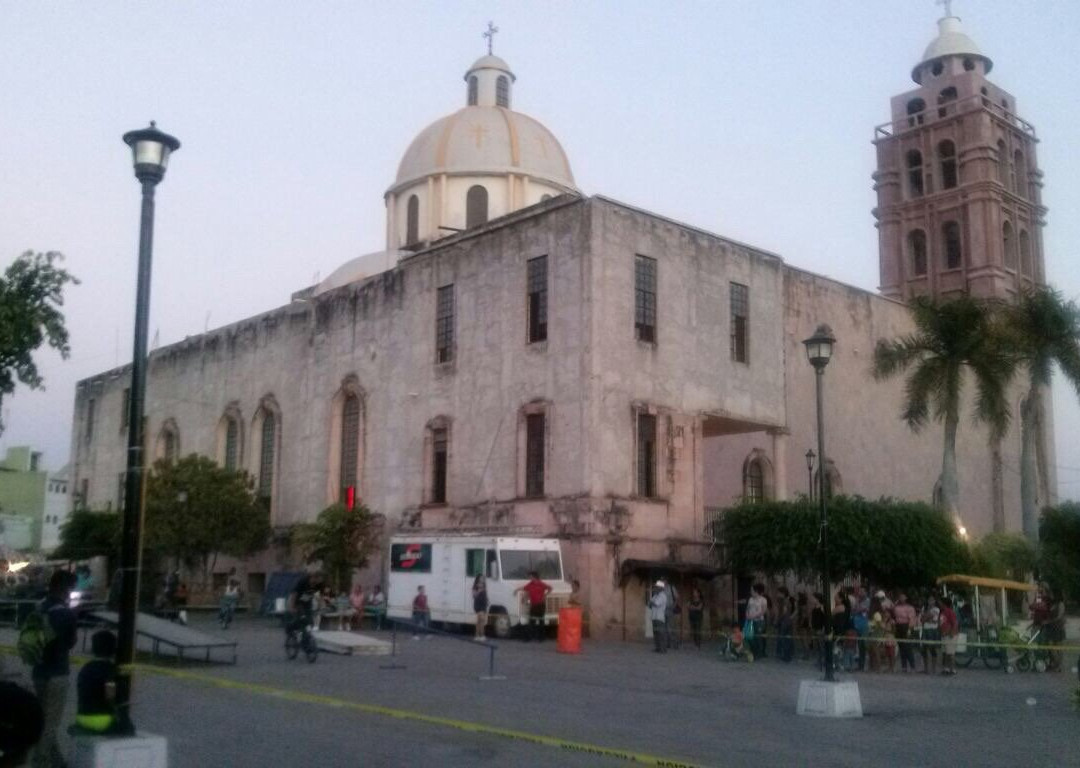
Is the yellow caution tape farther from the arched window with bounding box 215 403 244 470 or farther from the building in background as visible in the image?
the building in background

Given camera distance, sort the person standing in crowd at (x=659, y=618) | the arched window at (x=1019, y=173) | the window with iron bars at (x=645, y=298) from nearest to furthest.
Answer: the person standing in crowd at (x=659, y=618) → the window with iron bars at (x=645, y=298) → the arched window at (x=1019, y=173)

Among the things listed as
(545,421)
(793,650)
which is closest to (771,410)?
(545,421)

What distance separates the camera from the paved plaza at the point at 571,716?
10.9 meters

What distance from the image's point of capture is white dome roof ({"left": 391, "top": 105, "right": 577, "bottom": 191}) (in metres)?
45.7

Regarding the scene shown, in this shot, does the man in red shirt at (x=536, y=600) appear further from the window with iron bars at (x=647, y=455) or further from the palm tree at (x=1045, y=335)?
the palm tree at (x=1045, y=335)

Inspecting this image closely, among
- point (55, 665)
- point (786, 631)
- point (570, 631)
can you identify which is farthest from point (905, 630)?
point (55, 665)

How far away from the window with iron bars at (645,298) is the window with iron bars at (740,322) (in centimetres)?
367

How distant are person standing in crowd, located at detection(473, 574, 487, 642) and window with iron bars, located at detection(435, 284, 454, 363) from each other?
10674 millimetres

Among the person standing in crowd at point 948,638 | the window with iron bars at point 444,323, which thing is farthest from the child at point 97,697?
the window with iron bars at point 444,323

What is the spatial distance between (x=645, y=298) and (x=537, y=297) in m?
3.16

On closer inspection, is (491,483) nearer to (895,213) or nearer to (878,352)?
(878,352)

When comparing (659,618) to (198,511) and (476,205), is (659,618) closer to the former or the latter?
(198,511)

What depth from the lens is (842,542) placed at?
27.2m

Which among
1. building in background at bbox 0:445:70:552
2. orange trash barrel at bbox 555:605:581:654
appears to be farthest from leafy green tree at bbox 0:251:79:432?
building in background at bbox 0:445:70:552
